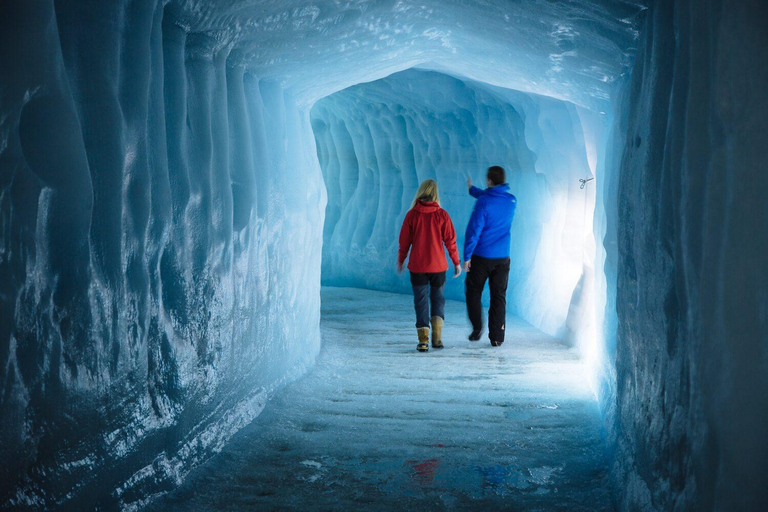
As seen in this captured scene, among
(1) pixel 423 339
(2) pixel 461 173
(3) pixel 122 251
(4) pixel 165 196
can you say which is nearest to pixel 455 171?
(2) pixel 461 173

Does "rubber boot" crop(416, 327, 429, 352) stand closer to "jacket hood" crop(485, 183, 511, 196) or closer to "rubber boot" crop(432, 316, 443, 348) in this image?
"rubber boot" crop(432, 316, 443, 348)

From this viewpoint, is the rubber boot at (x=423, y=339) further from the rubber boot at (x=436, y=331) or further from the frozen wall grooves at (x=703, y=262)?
the frozen wall grooves at (x=703, y=262)

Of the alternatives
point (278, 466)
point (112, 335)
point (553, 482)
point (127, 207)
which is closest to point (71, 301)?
point (112, 335)

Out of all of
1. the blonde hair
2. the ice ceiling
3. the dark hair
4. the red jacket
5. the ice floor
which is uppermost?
the ice ceiling

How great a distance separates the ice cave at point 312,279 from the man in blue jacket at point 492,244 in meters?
0.49

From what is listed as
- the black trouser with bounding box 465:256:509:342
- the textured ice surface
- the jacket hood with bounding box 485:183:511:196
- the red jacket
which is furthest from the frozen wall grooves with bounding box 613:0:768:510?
the black trouser with bounding box 465:256:509:342

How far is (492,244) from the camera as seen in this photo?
21.8 feet

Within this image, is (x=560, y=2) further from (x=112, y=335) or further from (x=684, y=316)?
(x=112, y=335)

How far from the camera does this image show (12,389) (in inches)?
81.7

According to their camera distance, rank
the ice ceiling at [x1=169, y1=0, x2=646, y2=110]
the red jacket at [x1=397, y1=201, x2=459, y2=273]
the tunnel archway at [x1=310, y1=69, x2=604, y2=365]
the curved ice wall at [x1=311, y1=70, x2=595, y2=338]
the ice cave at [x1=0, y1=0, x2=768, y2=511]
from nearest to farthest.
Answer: the ice cave at [x1=0, y1=0, x2=768, y2=511]
the ice ceiling at [x1=169, y1=0, x2=646, y2=110]
the red jacket at [x1=397, y1=201, x2=459, y2=273]
the tunnel archway at [x1=310, y1=69, x2=604, y2=365]
the curved ice wall at [x1=311, y1=70, x2=595, y2=338]

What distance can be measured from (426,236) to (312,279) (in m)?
1.12

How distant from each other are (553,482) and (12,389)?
2.43m

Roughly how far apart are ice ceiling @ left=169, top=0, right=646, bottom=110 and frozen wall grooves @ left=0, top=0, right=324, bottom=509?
226 millimetres

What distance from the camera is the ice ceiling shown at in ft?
11.3
